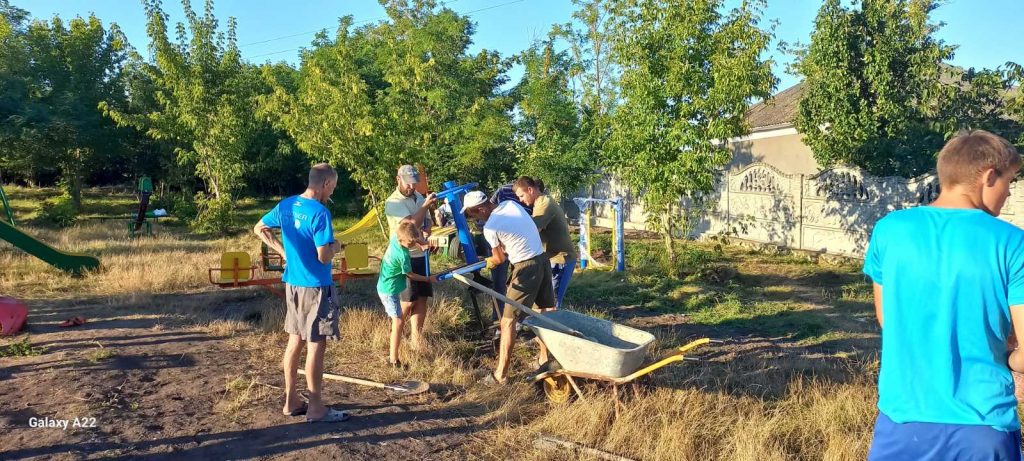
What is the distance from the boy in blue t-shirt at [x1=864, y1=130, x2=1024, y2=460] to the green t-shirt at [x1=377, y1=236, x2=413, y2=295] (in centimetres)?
385

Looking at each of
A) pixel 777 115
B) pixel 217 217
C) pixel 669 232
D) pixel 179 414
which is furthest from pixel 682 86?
pixel 217 217

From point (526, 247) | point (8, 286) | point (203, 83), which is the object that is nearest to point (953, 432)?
point (526, 247)

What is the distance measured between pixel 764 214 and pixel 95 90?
1979 cm

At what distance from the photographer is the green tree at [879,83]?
473 inches

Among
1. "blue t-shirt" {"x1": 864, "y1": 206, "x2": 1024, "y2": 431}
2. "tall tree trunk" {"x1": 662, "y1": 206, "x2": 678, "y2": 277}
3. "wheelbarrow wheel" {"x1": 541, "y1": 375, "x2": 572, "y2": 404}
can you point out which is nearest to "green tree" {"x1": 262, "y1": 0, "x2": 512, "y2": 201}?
"tall tree trunk" {"x1": 662, "y1": 206, "x2": 678, "y2": 277}

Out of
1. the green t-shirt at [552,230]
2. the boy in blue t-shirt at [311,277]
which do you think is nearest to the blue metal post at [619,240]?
the green t-shirt at [552,230]

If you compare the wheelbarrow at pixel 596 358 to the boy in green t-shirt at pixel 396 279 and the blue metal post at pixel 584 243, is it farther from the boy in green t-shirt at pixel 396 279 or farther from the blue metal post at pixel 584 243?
the blue metal post at pixel 584 243

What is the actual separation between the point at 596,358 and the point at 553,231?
2.50 metres

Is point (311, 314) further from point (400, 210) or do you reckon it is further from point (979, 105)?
point (979, 105)

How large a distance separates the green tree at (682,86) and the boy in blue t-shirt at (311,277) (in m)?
6.87

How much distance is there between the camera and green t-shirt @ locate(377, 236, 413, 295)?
551 cm

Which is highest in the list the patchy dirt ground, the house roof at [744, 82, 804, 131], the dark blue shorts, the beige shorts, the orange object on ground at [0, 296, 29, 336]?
the house roof at [744, 82, 804, 131]

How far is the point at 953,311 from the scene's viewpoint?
210 centimetres

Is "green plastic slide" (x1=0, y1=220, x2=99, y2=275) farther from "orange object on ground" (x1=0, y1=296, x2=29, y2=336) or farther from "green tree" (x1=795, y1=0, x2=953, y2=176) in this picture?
"green tree" (x1=795, y1=0, x2=953, y2=176)
